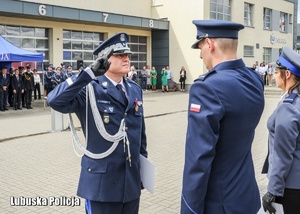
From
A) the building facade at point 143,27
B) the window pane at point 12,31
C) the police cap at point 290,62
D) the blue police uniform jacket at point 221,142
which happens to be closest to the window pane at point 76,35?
the building facade at point 143,27

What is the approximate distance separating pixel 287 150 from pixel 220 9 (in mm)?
27623

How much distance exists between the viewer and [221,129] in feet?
7.20

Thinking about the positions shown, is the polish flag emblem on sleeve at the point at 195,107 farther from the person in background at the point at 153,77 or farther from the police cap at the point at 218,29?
the person in background at the point at 153,77

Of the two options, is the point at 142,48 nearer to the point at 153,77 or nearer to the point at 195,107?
the point at 153,77

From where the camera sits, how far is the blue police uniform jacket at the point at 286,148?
2.95 m

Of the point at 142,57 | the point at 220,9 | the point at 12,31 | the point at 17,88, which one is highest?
the point at 220,9

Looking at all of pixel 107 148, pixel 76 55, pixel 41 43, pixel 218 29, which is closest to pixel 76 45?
pixel 76 55

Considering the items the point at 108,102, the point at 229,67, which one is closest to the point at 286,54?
the point at 229,67

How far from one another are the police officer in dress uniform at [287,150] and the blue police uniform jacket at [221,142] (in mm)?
642

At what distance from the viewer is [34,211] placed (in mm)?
4906

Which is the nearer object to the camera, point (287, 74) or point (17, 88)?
point (287, 74)

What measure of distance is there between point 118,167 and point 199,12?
25.2 meters

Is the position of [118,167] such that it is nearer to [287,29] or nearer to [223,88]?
[223,88]

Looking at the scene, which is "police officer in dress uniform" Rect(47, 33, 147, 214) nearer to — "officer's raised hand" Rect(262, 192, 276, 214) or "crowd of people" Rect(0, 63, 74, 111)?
"officer's raised hand" Rect(262, 192, 276, 214)
